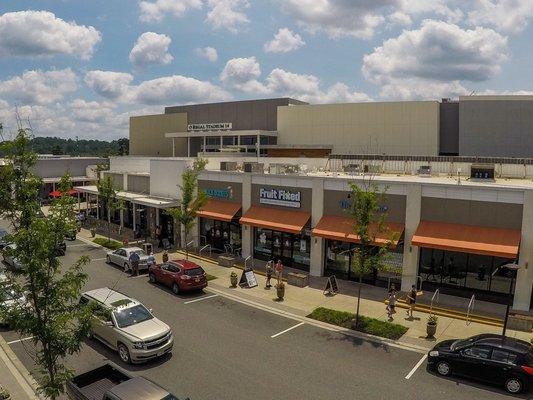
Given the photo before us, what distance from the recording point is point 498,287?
22125 millimetres

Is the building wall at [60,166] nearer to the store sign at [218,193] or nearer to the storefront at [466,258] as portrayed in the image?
the store sign at [218,193]

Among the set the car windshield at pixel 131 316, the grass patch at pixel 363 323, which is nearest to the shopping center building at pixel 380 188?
the grass patch at pixel 363 323

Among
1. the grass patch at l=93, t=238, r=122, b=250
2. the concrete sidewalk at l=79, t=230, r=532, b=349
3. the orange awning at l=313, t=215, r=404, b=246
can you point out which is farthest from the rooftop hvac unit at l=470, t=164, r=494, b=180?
the grass patch at l=93, t=238, r=122, b=250

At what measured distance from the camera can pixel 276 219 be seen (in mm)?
29047

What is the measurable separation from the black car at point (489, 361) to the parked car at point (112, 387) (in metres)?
9.42

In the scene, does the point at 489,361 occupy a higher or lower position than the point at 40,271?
lower

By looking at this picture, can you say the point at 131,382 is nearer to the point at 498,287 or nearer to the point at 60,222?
the point at 60,222

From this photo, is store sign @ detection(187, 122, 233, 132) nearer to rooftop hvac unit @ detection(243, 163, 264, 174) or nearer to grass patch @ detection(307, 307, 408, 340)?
rooftop hvac unit @ detection(243, 163, 264, 174)

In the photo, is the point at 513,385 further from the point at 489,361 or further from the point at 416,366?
the point at 416,366

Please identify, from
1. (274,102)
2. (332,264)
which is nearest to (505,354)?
(332,264)

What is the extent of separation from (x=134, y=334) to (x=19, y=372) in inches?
156

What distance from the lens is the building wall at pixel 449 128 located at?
4384 centimetres

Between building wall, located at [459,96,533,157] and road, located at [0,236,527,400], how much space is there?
30.4 meters

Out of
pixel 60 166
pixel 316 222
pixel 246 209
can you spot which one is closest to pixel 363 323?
pixel 316 222
